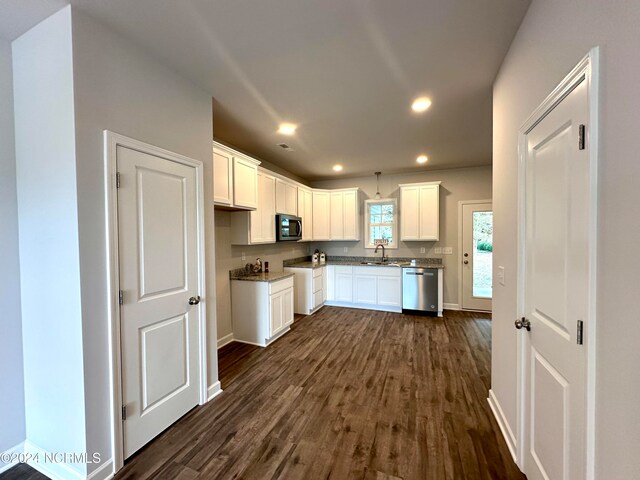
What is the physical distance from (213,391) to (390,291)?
11.3 feet

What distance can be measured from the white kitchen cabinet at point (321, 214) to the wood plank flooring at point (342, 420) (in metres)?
2.63

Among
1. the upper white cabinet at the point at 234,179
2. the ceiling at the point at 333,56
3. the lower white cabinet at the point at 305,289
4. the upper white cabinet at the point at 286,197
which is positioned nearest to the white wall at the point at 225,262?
the upper white cabinet at the point at 234,179

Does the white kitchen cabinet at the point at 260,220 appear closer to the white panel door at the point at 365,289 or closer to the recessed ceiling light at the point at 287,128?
the recessed ceiling light at the point at 287,128

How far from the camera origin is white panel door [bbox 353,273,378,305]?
5.10 meters

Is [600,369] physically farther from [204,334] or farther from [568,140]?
[204,334]

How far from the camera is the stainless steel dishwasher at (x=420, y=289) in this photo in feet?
15.4

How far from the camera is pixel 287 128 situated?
318 centimetres

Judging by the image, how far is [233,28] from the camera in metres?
1.64

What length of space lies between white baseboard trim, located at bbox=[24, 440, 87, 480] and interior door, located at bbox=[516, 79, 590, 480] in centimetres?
247

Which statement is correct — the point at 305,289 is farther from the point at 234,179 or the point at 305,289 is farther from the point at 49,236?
the point at 49,236

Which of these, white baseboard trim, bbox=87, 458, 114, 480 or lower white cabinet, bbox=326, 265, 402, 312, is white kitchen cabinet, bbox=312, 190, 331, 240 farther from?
white baseboard trim, bbox=87, 458, 114, 480

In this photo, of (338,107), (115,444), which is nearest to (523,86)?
(338,107)

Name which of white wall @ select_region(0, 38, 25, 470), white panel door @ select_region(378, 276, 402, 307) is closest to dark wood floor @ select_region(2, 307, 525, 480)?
white wall @ select_region(0, 38, 25, 470)

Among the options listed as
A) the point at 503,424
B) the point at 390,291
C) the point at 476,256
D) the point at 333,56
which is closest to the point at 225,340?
the point at 390,291
